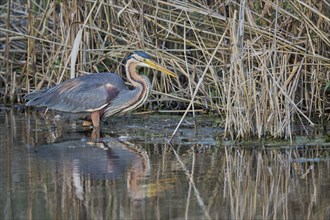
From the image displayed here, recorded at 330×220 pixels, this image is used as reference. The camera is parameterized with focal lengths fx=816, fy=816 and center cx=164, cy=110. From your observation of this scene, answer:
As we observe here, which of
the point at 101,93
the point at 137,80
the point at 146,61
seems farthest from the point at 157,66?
the point at 101,93

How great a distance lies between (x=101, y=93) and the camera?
9.05 m

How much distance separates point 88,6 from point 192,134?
2.41m

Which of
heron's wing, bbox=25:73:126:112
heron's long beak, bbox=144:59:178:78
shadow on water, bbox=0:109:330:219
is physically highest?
heron's long beak, bbox=144:59:178:78

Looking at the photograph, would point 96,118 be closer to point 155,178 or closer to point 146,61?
point 146,61

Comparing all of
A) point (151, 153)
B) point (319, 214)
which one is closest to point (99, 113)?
point (151, 153)

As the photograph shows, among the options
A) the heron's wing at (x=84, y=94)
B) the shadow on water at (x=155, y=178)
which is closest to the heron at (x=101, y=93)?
the heron's wing at (x=84, y=94)

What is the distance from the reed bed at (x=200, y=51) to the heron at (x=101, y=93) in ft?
0.86

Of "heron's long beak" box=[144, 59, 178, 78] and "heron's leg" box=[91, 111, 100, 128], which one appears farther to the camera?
"heron's leg" box=[91, 111, 100, 128]

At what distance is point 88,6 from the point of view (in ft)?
31.7

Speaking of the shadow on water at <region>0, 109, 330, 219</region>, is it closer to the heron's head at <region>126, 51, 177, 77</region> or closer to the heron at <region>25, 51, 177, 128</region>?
the heron at <region>25, 51, 177, 128</region>

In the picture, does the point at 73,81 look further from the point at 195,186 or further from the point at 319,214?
the point at 319,214

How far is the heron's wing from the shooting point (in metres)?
9.02

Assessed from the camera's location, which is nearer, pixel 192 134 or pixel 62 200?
pixel 62 200

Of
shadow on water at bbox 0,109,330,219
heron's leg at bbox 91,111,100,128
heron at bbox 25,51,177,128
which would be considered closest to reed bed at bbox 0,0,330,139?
heron at bbox 25,51,177,128
